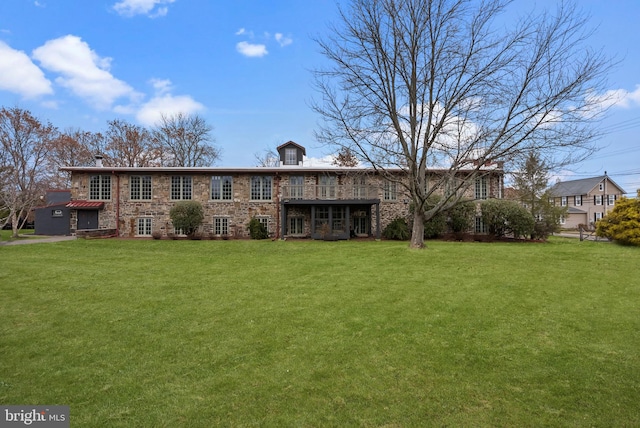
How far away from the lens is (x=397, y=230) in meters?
19.5

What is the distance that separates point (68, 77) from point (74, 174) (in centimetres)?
618

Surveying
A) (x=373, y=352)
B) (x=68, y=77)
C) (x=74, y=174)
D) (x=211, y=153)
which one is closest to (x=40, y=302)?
(x=373, y=352)

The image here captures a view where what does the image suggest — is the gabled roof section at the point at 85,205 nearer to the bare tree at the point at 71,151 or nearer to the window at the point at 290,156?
the window at the point at 290,156

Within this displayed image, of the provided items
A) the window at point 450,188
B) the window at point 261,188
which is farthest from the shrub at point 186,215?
the window at point 450,188

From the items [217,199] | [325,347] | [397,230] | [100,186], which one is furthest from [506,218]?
[100,186]

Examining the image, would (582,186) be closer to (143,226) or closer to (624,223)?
(624,223)

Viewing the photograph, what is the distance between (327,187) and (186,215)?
8613mm

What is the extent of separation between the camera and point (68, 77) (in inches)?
702

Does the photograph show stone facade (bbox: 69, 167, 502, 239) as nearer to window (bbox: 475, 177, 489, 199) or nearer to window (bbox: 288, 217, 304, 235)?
window (bbox: 288, 217, 304, 235)

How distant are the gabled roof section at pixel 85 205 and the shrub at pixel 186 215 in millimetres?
5133

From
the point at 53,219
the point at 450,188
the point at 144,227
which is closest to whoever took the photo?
the point at 450,188

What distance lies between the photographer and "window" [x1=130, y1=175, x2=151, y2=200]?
20875mm

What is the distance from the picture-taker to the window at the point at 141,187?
68.5 feet

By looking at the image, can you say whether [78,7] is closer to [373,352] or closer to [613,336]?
[373,352]
